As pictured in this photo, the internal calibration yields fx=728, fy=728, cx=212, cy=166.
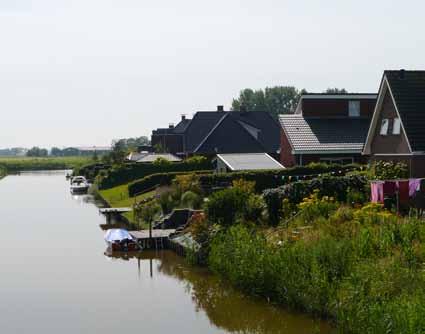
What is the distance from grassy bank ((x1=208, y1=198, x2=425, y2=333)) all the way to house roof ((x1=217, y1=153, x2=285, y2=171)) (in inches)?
821

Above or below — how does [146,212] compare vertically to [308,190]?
below

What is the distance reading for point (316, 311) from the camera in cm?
1781

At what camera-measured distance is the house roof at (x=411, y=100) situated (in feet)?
109

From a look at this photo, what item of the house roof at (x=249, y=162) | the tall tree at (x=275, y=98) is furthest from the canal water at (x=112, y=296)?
the tall tree at (x=275, y=98)

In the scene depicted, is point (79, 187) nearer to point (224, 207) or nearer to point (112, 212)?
point (112, 212)

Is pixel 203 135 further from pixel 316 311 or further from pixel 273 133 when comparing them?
pixel 316 311

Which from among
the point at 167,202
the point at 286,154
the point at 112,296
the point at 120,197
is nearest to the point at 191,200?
the point at 167,202

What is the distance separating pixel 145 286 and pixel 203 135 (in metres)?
53.4

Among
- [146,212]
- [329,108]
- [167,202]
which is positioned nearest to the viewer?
[146,212]

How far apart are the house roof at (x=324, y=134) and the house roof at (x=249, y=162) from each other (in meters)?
2.09

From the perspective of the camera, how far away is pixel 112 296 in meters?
23.0

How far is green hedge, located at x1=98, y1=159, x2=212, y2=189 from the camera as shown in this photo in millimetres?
59688

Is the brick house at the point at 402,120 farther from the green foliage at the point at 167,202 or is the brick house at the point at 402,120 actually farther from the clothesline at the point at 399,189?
the green foliage at the point at 167,202

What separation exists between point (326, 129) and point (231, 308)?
28.3m
